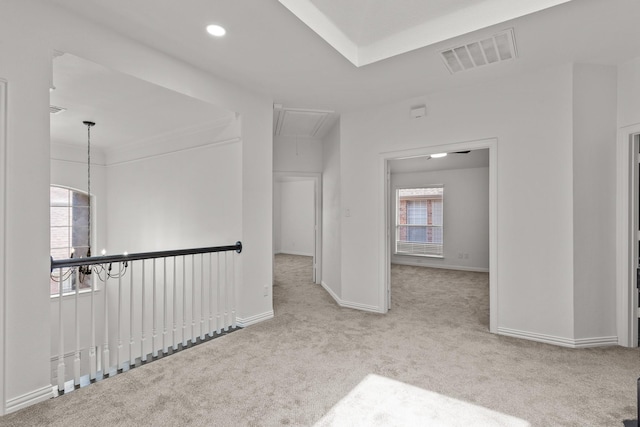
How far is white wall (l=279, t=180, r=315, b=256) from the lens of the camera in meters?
9.46

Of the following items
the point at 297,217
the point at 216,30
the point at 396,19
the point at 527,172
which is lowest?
the point at 297,217

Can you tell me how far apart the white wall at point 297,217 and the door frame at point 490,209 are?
5.48 meters

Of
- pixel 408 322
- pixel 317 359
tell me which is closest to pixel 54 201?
pixel 317 359

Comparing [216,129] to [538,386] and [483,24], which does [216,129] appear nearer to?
[483,24]

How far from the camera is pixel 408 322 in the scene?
3543 mm

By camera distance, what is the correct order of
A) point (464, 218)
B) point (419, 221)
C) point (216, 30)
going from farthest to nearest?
1. point (419, 221)
2. point (464, 218)
3. point (216, 30)

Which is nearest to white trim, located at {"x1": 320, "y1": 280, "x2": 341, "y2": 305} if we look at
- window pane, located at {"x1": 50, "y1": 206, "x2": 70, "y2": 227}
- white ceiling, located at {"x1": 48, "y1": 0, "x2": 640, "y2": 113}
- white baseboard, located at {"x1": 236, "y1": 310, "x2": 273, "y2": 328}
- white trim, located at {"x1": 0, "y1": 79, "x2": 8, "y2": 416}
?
white baseboard, located at {"x1": 236, "y1": 310, "x2": 273, "y2": 328}

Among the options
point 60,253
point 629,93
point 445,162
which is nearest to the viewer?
point 629,93

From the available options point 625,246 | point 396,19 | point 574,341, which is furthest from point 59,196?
point 625,246

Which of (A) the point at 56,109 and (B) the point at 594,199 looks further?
(A) the point at 56,109

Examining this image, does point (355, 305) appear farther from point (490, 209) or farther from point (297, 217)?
point (297, 217)

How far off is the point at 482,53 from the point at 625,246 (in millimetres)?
2181

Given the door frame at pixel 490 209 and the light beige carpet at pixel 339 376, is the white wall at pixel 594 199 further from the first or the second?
the door frame at pixel 490 209

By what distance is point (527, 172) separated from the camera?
119 inches
